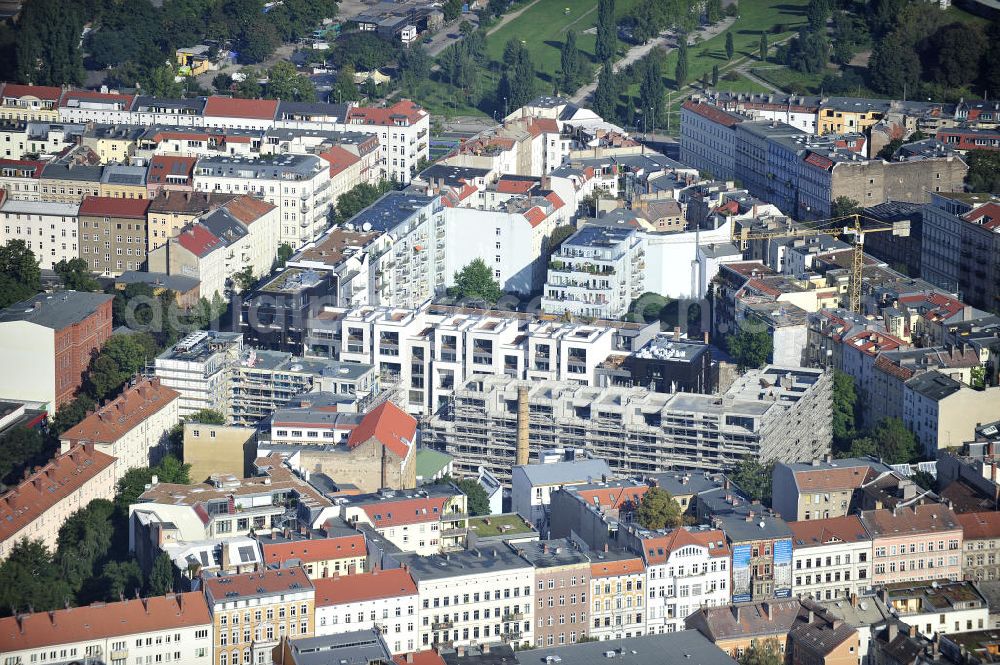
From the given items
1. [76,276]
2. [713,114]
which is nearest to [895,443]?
[76,276]

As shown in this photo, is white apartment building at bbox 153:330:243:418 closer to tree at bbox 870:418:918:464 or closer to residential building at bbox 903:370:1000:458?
tree at bbox 870:418:918:464

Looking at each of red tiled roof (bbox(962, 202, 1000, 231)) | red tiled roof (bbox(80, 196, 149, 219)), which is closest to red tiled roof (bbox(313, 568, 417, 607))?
red tiled roof (bbox(80, 196, 149, 219))

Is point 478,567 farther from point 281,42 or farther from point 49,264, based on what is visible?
point 281,42

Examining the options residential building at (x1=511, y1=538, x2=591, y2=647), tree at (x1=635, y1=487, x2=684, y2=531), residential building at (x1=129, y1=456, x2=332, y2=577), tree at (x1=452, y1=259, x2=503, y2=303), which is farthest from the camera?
tree at (x1=452, y1=259, x2=503, y2=303)

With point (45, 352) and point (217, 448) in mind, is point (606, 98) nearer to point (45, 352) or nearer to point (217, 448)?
point (45, 352)

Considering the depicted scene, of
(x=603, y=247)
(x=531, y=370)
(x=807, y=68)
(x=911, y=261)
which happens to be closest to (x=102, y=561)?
(x=531, y=370)

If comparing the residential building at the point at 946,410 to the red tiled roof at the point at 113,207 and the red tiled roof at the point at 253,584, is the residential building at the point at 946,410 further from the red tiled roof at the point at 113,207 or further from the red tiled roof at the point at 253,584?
the red tiled roof at the point at 113,207
